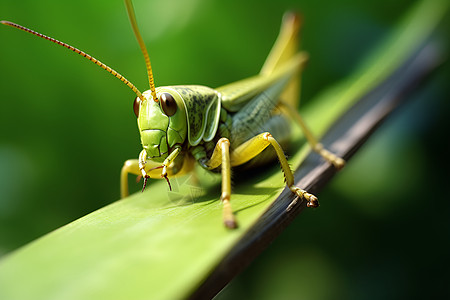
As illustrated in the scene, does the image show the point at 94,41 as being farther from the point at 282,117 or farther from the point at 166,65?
the point at 282,117

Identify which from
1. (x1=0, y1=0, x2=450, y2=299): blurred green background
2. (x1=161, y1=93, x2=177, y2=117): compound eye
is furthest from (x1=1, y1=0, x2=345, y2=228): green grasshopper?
(x1=0, y1=0, x2=450, y2=299): blurred green background

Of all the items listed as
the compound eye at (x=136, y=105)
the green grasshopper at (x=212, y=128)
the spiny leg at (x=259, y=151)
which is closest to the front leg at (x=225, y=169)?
the green grasshopper at (x=212, y=128)

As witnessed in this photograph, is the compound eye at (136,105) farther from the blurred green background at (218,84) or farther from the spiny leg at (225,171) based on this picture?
the spiny leg at (225,171)

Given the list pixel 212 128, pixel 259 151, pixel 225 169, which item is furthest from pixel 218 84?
pixel 225 169

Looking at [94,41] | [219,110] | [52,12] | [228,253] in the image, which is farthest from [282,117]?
[228,253]

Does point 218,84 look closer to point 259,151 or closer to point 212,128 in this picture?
point 212,128

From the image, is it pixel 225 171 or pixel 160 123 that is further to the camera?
pixel 160 123

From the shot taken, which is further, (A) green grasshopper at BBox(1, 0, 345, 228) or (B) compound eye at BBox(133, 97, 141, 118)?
(B) compound eye at BBox(133, 97, 141, 118)

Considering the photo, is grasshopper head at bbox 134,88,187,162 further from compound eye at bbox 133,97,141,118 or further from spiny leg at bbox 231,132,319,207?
spiny leg at bbox 231,132,319,207
